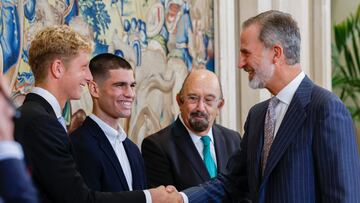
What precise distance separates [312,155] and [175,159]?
4.31 feet

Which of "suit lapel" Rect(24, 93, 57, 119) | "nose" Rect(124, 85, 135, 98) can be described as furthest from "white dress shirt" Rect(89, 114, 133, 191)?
"suit lapel" Rect(24, 93, 57, 119)

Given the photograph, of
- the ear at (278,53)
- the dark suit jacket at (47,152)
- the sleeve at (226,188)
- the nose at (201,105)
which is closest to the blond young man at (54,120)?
the dark suit jacket at (47,152)

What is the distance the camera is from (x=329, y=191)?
9.26 feet

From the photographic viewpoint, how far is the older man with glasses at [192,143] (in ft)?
13.2

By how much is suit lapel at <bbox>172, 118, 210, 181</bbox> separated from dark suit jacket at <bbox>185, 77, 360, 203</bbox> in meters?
1.03

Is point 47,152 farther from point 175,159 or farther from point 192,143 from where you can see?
point 192,143

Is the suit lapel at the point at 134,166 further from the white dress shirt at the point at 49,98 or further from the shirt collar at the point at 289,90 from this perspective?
the shirt collar at the point at 289,90

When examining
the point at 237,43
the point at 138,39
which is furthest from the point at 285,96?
the point at 237,43

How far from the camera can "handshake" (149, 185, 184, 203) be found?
3.36m

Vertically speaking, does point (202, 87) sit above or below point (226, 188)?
above

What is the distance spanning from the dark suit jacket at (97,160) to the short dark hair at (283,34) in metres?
0.95

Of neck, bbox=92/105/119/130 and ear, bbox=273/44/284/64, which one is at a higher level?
ear, bbox=273/44/284/64

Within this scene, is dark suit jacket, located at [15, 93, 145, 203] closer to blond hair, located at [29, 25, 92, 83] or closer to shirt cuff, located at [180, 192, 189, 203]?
blond hair, located at [29, 25, 92, 83]

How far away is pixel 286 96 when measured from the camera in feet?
10.1
